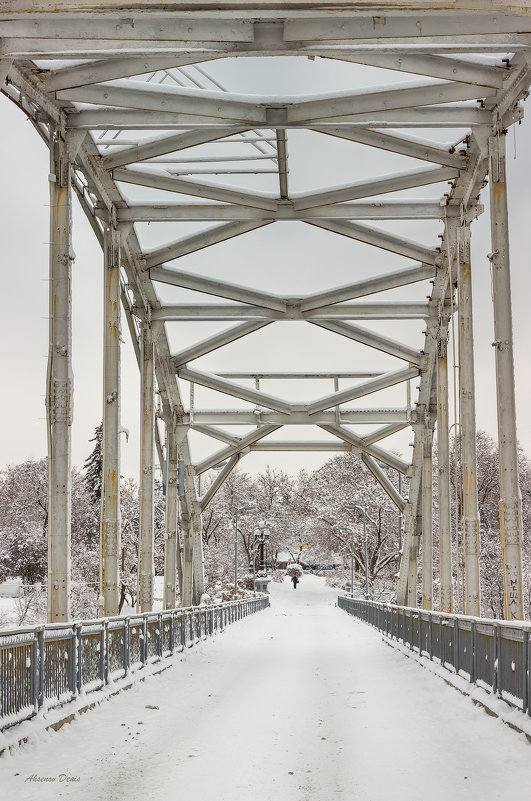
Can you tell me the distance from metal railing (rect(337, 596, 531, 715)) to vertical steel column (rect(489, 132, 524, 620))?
1421 mm

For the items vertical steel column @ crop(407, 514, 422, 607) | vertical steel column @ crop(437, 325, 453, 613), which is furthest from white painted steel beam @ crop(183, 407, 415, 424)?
vertical steel column @ crop(437, 325, 453, 613)

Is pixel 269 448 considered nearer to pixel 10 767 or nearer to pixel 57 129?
pixel 57 129

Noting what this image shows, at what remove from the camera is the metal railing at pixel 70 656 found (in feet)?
32.1

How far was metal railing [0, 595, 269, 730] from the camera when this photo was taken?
978 centimetres

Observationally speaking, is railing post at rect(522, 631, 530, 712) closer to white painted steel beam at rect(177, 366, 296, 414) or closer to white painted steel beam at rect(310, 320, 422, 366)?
white painted steel beam at rect(310, 320, 422, 366)

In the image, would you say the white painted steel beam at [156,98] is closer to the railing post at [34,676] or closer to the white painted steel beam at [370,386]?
the railing post at [34,676]

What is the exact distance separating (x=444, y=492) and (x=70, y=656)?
17.5 m

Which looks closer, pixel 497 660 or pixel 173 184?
pixel 497 660

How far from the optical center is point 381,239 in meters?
27.3

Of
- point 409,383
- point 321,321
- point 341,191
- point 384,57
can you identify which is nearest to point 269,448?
point 409,383

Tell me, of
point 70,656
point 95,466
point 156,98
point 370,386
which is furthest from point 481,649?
point 95,466

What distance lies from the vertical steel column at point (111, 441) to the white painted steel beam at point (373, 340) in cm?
992

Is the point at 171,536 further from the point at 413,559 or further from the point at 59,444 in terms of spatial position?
the point at 59,444

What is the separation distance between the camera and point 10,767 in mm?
8500
